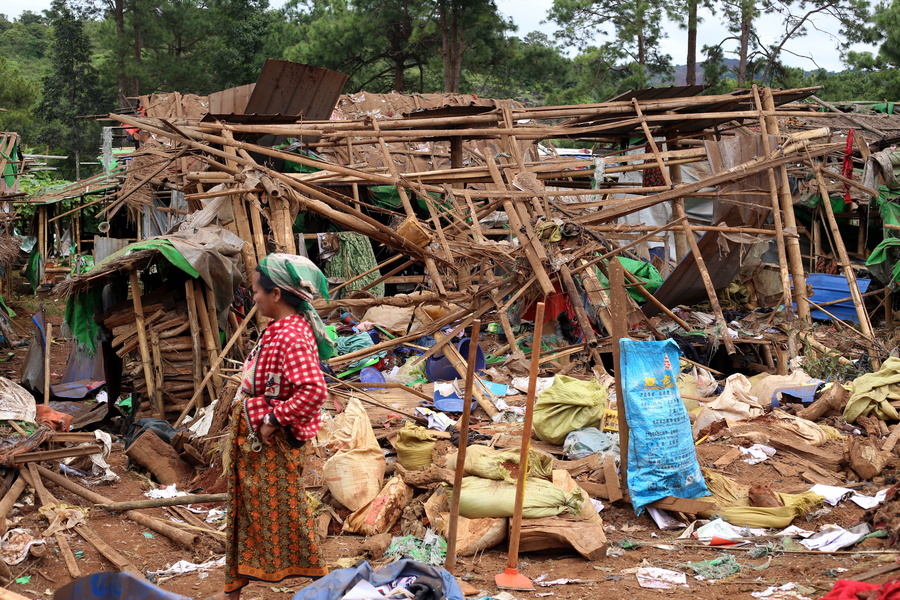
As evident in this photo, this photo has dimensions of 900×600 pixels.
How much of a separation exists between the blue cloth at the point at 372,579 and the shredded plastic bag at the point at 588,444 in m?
2.97

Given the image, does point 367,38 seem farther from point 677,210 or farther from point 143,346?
point 143,346

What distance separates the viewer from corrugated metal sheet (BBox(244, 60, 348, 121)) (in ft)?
35.8

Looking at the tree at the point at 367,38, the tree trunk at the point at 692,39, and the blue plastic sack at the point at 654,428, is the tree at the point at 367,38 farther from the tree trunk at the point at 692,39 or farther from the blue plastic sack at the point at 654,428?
the blue plastic sack at the point at 654,428

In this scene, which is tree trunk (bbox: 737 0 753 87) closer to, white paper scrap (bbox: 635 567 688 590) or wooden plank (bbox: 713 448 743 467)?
wooden plank (bbox: 713 448 743 467)

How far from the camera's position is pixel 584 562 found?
14.9 feet

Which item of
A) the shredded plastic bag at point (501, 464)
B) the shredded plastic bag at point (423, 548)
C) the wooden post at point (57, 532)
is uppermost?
the shredded plastic bag at point (501, 464)

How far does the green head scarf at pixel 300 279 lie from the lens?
330 centimetres

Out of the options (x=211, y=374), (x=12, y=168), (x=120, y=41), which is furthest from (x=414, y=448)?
(x=120, y=41)

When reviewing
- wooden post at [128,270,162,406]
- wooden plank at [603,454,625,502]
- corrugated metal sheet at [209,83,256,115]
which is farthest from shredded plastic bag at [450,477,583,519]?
corrugated metal sheet at [209,83,256,115]

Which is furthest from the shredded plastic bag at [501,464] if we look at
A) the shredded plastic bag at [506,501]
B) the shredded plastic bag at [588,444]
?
the shredded plastic bag at [588,444]

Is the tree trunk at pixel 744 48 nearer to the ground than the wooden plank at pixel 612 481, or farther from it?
farther from it

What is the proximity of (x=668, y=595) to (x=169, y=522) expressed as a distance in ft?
10.4

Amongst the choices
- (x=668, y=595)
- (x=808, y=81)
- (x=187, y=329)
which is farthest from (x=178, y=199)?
(x=808, y=81)

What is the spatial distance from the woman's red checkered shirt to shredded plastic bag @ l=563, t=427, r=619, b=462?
130 inches
